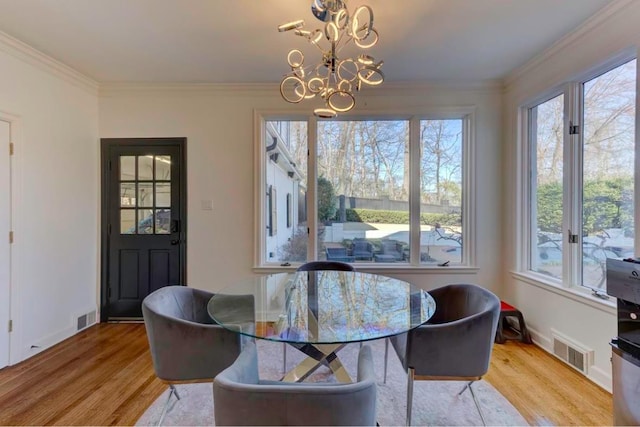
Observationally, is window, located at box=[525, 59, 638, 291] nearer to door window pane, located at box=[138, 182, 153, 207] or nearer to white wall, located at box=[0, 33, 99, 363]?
door window pane, located at box=[138, 182, 153, 207]

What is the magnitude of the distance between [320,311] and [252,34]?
211 cm

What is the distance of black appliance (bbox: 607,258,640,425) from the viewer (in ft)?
4.93

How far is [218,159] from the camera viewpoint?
3.49m

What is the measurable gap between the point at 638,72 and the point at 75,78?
15.2 feet

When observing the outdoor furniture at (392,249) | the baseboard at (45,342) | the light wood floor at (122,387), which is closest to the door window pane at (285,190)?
the outdoor furniture at (392,249)

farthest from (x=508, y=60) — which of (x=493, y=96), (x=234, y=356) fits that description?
(x=234, y=356)

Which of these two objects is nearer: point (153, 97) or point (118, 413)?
point (118, 413)

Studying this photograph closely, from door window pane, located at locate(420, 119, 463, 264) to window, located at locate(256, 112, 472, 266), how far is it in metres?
0.01

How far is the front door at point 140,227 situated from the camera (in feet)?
11.5

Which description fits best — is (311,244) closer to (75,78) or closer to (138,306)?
(138,306)

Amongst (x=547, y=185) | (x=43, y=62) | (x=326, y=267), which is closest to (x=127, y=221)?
(x=43, y=62)

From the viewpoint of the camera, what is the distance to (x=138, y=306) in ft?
11.6

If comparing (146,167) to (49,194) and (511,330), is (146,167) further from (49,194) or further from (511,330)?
(511,330)

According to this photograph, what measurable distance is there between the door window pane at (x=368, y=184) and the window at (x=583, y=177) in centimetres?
124
